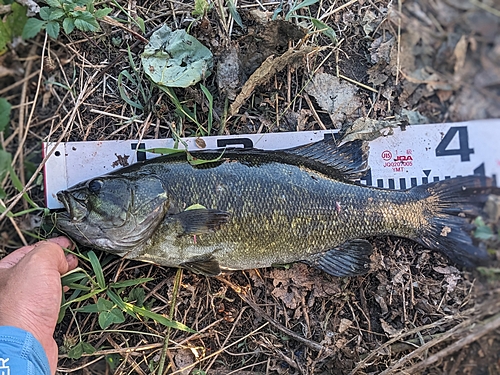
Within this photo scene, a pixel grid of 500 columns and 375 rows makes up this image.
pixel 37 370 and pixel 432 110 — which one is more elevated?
pixel 432 110

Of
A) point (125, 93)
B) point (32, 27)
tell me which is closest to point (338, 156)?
point (125, 93)

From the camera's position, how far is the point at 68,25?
362 cm

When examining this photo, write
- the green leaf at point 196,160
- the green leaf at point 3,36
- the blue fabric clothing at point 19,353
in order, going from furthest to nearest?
the green leaf at point 3,36
the green leaf at point 196,160
the blue fabric clothing at point 19,353

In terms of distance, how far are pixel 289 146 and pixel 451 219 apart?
1.41 metres

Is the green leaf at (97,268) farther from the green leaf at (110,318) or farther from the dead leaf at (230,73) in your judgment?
the dead leaf at (230,73)

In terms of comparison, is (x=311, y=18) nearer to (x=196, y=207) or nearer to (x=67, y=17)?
(x=196, y=207)

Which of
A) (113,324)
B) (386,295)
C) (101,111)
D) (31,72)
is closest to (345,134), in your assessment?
(386,295)

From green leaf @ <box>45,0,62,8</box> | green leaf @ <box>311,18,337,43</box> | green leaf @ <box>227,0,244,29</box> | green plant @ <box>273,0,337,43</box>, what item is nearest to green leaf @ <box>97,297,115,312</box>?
green leaf @ <box>45,0,62,8</box>

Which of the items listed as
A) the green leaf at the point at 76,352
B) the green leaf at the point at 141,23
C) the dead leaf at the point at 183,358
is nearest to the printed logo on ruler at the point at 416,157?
the dead leaf at the point at 183,358

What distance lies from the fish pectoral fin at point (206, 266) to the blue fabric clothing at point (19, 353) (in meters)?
1.22

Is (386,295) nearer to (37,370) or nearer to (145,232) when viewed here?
(145,232)

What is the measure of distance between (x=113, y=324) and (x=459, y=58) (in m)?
3.22

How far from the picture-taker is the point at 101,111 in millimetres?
3807

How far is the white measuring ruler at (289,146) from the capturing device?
12.1 feet
